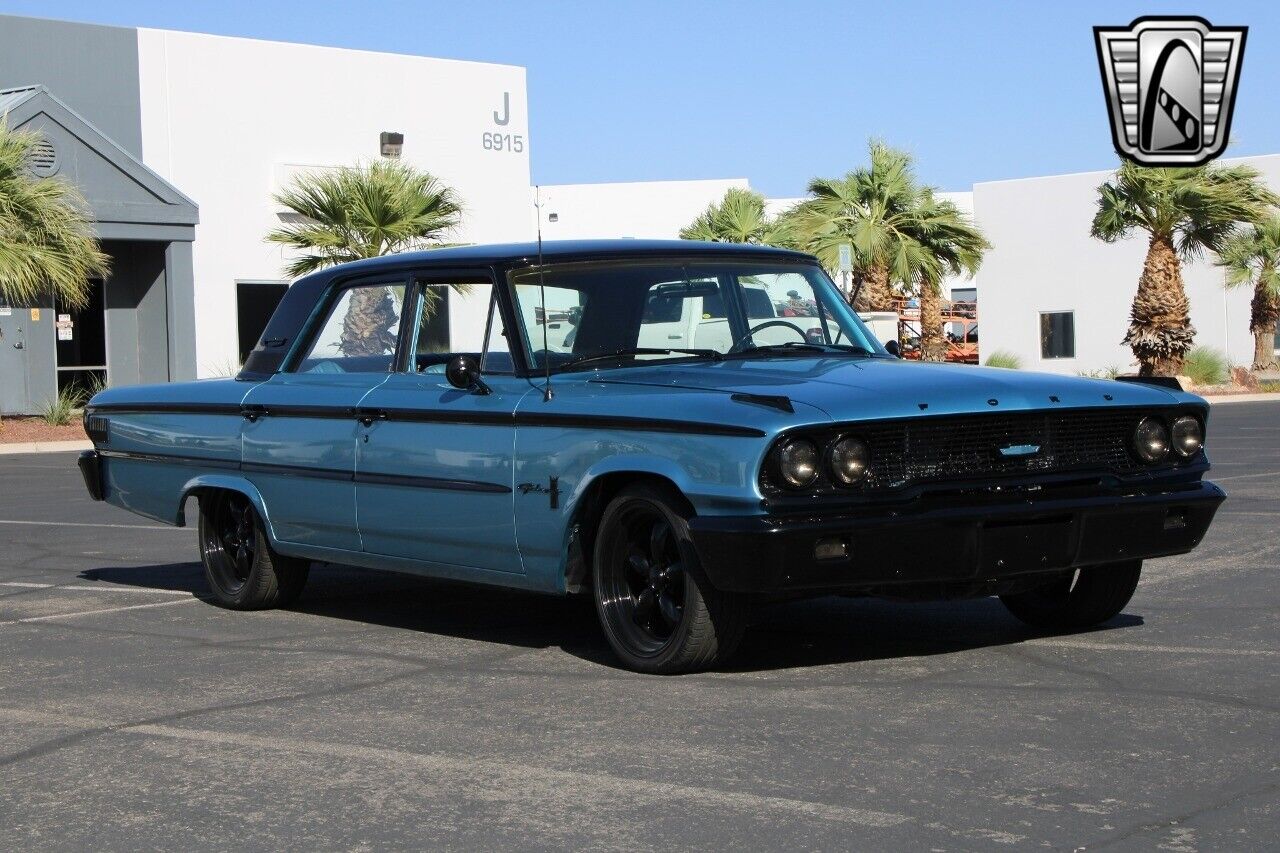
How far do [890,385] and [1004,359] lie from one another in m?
40.6

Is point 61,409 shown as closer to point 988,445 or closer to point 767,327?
point 767,327

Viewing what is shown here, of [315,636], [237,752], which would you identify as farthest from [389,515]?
[237,752]

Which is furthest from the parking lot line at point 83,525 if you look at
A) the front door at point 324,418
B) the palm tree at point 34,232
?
the palm tree at point 34,232

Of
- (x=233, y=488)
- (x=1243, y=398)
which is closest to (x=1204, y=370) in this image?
(x=1243, y=398)

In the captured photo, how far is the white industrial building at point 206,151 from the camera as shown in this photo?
1163 inches

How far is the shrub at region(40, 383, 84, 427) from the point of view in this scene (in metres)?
28.2

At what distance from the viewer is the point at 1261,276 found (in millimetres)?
41844

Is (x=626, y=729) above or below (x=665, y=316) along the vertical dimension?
below

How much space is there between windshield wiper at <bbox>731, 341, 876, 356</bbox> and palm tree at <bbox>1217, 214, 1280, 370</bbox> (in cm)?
3576

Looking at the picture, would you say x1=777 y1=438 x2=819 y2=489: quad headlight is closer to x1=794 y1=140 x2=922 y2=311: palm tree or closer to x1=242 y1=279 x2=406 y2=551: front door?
x1=242 y1=279 x2=406 y2=551: front door

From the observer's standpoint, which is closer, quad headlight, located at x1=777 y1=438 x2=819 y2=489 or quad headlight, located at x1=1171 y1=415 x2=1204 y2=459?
quad headlight, located at x1=777 y1=438 x2=819 y2=489

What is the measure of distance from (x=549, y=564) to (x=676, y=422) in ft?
3.10

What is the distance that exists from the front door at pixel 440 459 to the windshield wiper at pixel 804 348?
1.01 meters

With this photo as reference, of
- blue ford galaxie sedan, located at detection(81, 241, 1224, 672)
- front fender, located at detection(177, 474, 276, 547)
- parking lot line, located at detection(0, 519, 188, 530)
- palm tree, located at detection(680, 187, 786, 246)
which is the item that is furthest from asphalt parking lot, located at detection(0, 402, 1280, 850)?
palm tree, located at detection(680, 187, 786, 246)
